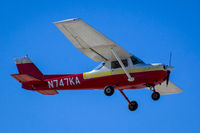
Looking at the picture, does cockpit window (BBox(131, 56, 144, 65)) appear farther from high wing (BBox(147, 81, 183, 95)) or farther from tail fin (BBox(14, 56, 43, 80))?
tail fin (BBox(14, 56, 43, 80))

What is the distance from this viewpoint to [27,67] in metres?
25.2

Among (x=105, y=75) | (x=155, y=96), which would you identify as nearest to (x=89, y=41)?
(x=105, y=75)

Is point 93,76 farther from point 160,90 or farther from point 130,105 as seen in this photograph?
point 160,90

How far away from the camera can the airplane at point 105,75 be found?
23.0m

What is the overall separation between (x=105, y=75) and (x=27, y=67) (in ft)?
15.6

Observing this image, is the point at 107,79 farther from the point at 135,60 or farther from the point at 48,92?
the point at 48,92

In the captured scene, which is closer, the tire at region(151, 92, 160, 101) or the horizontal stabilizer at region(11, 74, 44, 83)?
the horizontal stabilizer at region(11, 74, 44, 83)

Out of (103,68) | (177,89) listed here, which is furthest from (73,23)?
(177,89)

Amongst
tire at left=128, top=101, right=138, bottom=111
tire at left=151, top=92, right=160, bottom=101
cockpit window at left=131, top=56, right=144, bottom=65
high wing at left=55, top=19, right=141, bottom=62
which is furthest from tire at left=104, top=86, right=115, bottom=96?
tire at left=151, top=92, right=160, bottom=101

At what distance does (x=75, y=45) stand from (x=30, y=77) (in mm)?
3123

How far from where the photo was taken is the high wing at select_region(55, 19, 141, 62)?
21.5m

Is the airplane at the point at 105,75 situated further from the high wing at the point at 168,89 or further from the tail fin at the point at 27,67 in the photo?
the high wing at the point at 168,89

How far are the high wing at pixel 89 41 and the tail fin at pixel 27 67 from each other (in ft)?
11.0

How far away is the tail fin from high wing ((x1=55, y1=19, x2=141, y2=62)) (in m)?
3.36
